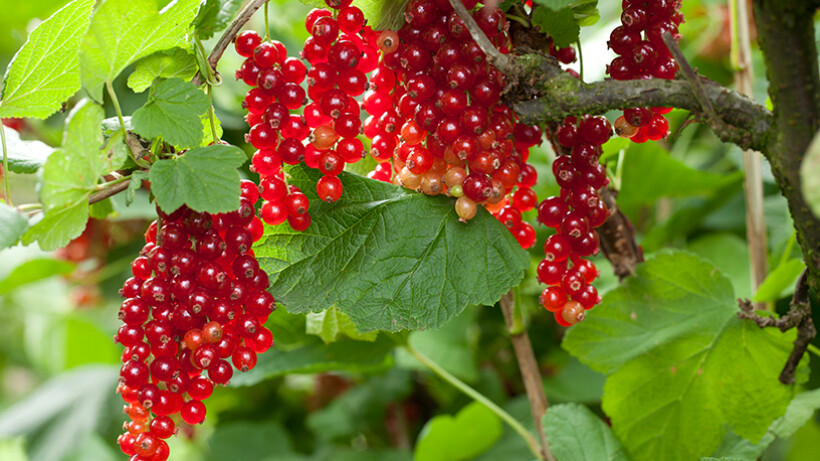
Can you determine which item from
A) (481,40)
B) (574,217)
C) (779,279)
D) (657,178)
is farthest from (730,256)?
(481,40)

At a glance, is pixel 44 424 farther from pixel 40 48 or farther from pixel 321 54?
pixel 321 54

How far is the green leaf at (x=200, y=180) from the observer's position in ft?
1.33

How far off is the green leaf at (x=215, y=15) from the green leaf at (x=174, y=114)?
4 centimetres

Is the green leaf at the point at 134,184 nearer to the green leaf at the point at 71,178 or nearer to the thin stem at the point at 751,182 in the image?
the green leaf at the point at 71,178

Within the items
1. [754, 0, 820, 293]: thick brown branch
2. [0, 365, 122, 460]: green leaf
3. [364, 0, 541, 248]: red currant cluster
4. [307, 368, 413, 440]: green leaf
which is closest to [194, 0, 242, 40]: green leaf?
[364, 0, 541, 248]: red currant cluster

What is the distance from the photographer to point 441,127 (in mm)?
463

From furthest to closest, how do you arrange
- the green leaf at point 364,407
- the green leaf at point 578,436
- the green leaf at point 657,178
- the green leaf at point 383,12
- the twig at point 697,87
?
the green leaf at point 364,407 < the green leaf at point 657,178 < the green leaf at point 578,436 < the green leaf at point 383,12 < the twig at point 697,87

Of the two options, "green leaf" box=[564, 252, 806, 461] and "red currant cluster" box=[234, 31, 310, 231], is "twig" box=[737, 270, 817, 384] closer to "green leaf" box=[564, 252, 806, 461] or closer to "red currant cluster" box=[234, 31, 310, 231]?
"green leaf" box=[564, 252, 806, 461]

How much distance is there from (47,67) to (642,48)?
44cm

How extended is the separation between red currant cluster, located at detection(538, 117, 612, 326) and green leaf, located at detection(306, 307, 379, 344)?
0.68 feet

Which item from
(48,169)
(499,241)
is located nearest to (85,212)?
(48,169)

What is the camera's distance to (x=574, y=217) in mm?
486

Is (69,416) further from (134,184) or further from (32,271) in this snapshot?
(134,184)

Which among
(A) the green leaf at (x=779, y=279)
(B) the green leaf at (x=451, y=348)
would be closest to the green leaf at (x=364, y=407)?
(B) the green leaf at (x=451, y=348)
